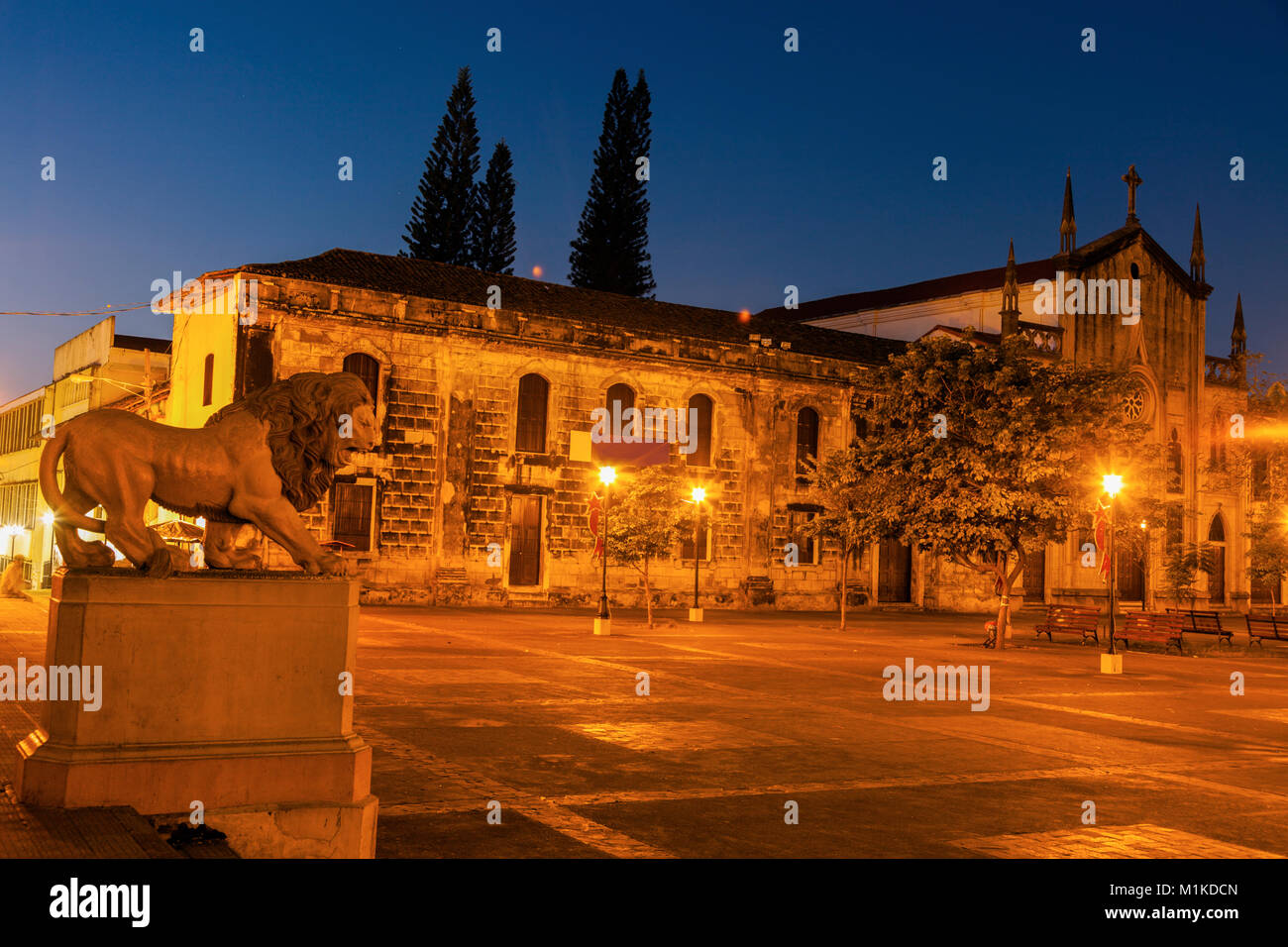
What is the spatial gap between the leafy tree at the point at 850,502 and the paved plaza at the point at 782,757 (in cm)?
587

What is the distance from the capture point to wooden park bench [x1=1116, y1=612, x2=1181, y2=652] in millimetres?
25891

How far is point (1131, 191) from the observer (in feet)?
154

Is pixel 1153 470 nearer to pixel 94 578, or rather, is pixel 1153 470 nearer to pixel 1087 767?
pixel 1087 767

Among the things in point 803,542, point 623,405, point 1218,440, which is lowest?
point 803,542

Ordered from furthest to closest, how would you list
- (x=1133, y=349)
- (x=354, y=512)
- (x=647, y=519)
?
(x=1133, y=349) → (x=354, y=512) → (x=647, y=519)

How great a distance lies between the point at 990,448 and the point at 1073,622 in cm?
573

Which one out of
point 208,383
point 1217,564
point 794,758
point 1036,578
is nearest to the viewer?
point 794,758

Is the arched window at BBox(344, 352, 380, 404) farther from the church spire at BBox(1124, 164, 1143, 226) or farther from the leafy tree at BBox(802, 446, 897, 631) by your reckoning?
the church spire at BBox(1124, 164, 1143, 226)

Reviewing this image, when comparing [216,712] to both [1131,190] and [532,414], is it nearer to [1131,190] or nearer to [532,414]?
[532,414]

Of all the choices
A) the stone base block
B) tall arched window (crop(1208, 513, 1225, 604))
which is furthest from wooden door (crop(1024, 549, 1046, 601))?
the stone base block

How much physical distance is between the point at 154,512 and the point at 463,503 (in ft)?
31.0

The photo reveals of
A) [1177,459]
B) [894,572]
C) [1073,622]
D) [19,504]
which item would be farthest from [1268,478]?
[19,504]

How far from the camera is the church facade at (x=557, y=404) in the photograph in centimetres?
3206

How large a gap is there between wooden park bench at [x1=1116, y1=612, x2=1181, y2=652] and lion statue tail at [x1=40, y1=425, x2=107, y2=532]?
25079 mm
